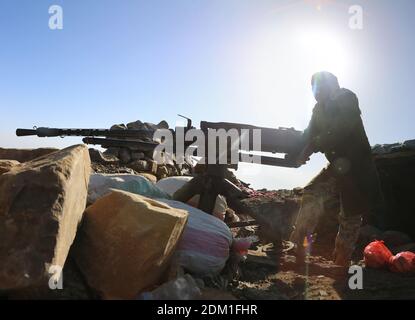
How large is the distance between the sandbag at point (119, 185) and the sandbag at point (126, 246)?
103cm

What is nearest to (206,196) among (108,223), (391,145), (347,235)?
(347,235)

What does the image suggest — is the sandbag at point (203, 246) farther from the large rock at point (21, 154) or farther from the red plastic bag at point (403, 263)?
the large rock at point (21, 154)

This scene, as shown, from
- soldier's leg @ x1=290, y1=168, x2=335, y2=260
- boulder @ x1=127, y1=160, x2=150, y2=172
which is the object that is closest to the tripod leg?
soldier's leg @ x1=290, y1=168, x2=335, y2=260

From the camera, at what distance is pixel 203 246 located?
125 inches

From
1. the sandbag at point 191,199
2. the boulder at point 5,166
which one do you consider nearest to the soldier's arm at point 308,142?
the sandbag at point 191,199

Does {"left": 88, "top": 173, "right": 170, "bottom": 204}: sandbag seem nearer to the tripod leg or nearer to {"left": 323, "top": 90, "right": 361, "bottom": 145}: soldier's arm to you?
the tripod leg

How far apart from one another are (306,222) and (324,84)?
1.60 metres

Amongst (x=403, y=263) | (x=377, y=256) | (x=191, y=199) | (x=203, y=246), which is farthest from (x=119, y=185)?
(x=403, y=263)

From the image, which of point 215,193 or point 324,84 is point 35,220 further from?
point 324,84

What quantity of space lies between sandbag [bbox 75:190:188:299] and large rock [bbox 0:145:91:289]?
0.58 ft

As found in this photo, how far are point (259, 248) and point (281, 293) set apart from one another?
2.09 meters

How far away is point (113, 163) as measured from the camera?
8969mm

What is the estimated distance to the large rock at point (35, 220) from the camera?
7.02 ft
